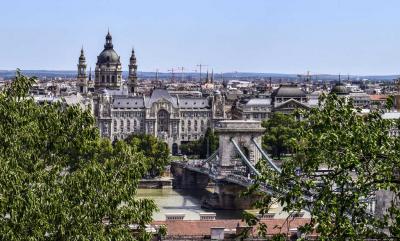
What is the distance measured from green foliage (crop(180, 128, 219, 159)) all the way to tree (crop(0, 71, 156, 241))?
57.7 metres

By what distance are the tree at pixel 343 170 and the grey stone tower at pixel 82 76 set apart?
96108 millimetres

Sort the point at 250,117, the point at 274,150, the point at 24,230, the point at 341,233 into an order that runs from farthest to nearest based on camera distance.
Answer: the point at 250,117
the point at 274,150
the point at 24,230
the point at 341,233

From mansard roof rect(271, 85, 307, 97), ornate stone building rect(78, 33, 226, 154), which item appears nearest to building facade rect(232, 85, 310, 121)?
mansard roof rect(271, 85, 307, 97)

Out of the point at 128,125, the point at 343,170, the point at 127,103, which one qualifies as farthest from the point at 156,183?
the point at 343,170

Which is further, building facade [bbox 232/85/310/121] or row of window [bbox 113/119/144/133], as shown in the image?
building facade [bbox 232/85/310/121]

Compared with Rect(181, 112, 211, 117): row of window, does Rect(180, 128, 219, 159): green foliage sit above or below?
below

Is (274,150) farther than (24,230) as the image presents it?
Yes

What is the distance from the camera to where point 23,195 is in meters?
16.6

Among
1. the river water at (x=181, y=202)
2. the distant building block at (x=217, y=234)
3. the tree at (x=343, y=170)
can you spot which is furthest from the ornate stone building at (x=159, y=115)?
the tree at (x=343, y=170)

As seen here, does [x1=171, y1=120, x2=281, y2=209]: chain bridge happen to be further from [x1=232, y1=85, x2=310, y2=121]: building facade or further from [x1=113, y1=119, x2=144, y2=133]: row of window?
[x1=232, y1=85, x2=310, y2=121]: building facade

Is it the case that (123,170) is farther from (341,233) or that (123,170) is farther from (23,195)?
(341,233)

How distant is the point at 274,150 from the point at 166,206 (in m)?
25.6

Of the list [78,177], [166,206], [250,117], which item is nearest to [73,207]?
[78,177]

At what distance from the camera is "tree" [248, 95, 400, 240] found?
1312cm
